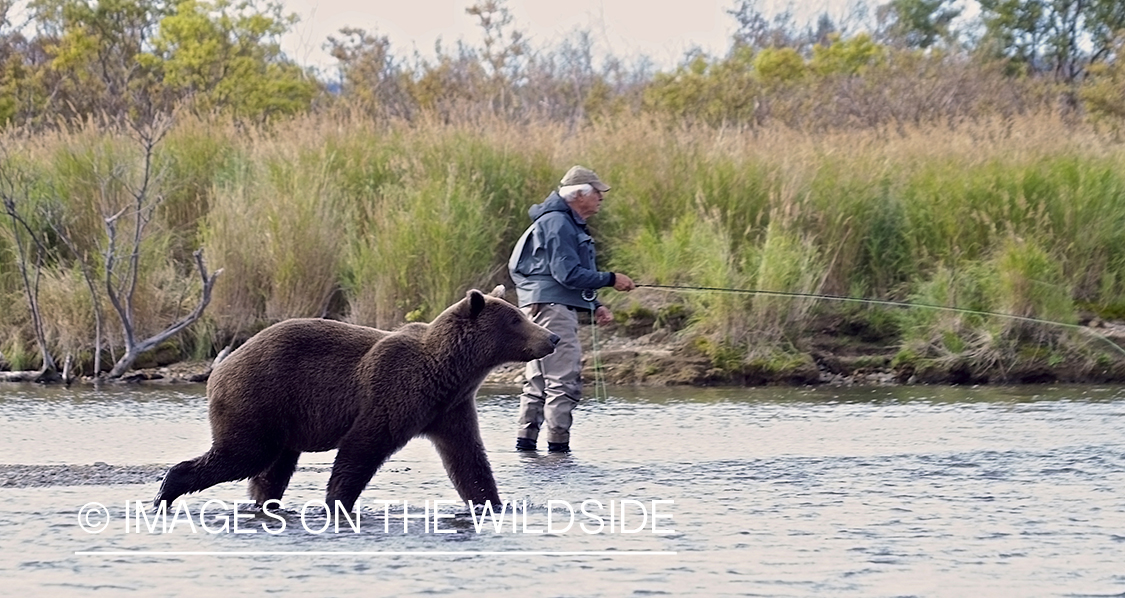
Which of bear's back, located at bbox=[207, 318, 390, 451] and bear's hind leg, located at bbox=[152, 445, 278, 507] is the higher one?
bear's back, located at bbox=[207, 318, 390, 451]

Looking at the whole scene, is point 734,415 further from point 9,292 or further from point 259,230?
point 9,292

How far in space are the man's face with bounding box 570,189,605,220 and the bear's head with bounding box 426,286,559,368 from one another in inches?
79.1

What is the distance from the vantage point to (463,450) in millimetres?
7617

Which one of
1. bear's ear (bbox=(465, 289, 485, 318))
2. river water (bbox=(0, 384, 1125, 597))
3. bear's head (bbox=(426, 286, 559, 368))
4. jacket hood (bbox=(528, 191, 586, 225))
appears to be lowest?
river water (bbox=(0, 384, 1125, 597))

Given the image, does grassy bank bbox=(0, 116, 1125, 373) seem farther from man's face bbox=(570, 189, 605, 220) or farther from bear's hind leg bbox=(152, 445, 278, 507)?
bear's hind leg bbox=(152, 445, 278, 507)

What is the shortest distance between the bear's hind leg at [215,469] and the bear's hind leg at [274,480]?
203mm

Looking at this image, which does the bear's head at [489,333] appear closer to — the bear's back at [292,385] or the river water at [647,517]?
the bear's back at [292,385]

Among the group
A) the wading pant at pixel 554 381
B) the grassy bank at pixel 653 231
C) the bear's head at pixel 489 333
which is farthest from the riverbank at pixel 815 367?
the bear's head at pixel 489 333

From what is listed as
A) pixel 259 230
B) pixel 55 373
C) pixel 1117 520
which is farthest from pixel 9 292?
pixel 1117 520

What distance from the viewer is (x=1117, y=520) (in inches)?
303

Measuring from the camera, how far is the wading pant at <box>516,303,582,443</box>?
9.77m

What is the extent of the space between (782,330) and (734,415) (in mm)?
2567

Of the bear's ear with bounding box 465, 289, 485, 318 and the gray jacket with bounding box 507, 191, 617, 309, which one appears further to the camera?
the gray jacket with bounding box 507, 191, 617, 309

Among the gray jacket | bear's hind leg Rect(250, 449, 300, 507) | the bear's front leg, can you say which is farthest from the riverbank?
bear's hind leg Rect(250, 449, 300, 507)
